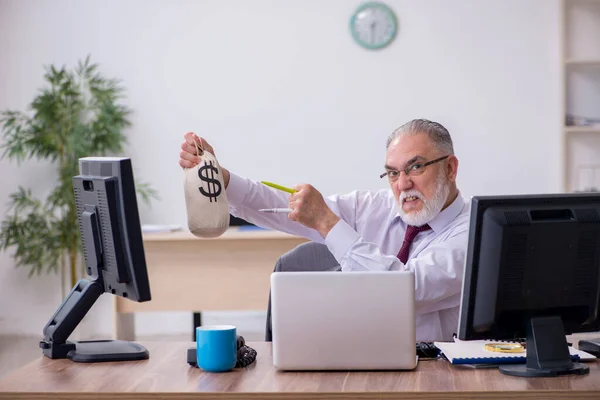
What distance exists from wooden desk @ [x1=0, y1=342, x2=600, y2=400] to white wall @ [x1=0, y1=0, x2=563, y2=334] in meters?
3.83

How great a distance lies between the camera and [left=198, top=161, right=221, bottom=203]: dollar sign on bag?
6.77 ft

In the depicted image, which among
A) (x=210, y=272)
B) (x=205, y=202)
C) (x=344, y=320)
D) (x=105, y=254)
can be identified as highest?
(x=205, y=202)

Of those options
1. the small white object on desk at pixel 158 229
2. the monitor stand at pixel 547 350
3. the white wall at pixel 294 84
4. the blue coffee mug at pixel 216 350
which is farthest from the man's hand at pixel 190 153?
the white wall at pixel 294 84

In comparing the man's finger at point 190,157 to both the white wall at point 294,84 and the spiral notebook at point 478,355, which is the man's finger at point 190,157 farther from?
the white wall at point 294,84

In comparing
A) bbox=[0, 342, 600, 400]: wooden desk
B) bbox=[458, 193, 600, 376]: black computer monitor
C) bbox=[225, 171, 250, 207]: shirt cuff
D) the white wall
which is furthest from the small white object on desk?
bbox=[458, 193, 600, 376]: black computer monitor

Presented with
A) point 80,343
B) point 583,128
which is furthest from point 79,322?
point 583,128

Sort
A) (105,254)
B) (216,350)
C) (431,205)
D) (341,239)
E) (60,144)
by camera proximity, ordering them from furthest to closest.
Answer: (60,144) → (431,205) → (341,239) → (105,254) → (216,350)

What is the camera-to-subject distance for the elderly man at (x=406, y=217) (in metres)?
2.16

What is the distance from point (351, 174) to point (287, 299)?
392cm

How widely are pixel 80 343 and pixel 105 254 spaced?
25cm

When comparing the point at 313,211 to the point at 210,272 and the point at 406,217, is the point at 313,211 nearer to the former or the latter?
the point at 406,217

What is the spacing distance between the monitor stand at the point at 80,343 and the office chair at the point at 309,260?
56cm

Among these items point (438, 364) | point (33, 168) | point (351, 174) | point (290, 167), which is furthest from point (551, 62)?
point (438, 364)

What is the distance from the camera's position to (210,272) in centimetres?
454
